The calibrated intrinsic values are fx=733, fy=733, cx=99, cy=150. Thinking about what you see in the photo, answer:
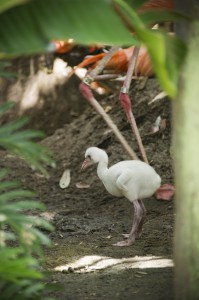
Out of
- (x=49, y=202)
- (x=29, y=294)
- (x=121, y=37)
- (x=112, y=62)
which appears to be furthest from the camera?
(x=112, y=62)

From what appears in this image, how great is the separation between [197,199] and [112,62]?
136 inches

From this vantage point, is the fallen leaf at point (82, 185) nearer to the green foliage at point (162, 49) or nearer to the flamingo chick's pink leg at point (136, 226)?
the flamingo chick's pink leg at point (136, 226)

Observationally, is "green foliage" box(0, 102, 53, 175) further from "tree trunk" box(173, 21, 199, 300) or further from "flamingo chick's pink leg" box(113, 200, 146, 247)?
"flamingo chick's pink leg" box(113, 200, 146, 247)

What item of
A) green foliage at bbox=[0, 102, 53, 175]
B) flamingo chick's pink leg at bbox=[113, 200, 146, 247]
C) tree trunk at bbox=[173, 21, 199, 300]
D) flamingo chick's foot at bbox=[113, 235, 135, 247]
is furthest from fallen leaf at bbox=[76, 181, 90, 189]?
green foliage at bbox=[0, 102, 53, 175]

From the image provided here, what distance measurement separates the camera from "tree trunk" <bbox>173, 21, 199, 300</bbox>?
2.36 meters

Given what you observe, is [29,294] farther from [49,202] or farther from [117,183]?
[49,202]

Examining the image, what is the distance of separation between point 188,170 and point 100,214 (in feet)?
8.15

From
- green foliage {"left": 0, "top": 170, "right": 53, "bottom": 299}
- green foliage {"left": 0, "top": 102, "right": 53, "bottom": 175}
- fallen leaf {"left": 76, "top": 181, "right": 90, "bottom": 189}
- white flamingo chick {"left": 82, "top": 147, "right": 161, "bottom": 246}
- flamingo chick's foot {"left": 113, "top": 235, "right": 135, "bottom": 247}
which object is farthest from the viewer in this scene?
fallen leaf {"left": 76, "top": 181, "right": 90, "bottom": 189}

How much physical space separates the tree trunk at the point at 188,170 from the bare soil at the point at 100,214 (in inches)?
16.5

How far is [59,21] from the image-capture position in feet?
6.30

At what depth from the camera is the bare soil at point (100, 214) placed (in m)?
3.19

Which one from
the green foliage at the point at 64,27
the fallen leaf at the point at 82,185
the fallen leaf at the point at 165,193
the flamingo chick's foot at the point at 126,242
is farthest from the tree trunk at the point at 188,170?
the fallen leaf at the point at 82,185

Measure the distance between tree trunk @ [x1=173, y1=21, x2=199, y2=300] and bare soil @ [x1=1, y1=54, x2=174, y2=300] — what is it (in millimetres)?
420

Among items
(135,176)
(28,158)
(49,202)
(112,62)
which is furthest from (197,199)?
(112,62)
